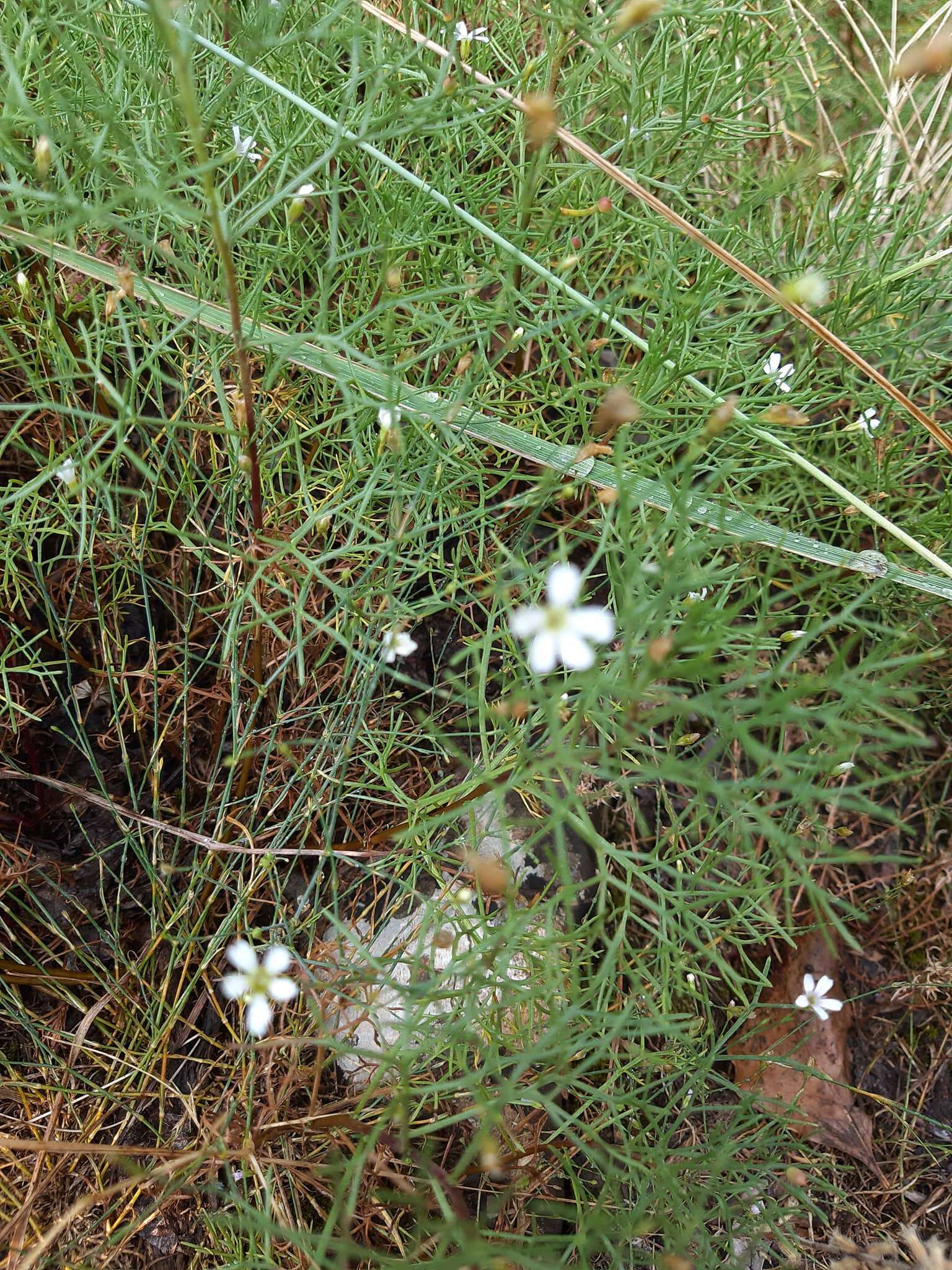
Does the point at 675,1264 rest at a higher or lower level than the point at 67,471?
lower

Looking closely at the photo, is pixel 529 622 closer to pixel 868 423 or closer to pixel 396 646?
pixel 396 646

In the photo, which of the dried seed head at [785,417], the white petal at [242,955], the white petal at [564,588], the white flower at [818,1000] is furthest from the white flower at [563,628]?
the white flower at [818,1000]

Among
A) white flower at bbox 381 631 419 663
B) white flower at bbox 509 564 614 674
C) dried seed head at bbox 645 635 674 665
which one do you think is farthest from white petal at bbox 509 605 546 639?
white flower at bbox 381 631 419 663

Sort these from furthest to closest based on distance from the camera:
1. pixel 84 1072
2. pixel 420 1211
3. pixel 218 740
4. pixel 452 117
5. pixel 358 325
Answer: pixel 452 117 → pixel 218 740 → pixel 84 1072 → pixel 358 325 → pixel 420 1211

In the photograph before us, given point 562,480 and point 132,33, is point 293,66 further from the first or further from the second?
point 562,480

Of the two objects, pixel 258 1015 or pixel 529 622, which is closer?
pixel 529 622

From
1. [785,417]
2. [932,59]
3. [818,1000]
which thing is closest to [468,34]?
[932,59]

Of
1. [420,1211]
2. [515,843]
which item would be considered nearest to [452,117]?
[515,843]

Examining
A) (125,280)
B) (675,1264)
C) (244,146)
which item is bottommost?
(675,1264)
